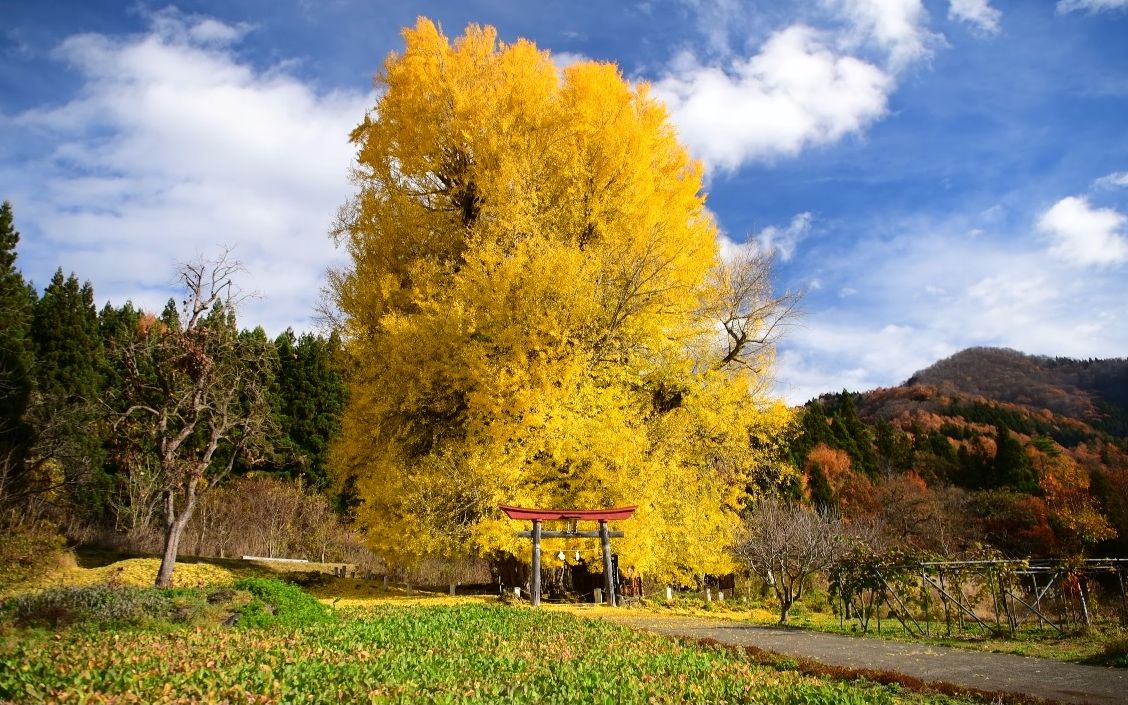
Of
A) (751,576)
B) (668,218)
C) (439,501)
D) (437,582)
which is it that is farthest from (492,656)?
(751,576)

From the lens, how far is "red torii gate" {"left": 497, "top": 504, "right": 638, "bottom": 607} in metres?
12.5

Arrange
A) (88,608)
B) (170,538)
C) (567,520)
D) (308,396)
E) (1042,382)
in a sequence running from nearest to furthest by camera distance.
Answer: (88,608)
(170,538)
(567,520)
(308,396)
(1042,382)

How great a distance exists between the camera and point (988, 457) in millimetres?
34562

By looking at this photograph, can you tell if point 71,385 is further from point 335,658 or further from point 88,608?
point 335,658

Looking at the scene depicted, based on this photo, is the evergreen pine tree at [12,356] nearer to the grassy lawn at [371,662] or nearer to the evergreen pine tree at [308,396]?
the evergreen pine tree at [308,396]

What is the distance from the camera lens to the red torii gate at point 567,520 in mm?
12477

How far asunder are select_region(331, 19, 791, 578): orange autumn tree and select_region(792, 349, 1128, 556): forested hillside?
267 inches

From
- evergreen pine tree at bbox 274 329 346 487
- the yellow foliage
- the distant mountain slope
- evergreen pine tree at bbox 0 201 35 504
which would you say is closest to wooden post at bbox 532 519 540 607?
the yellow foliage

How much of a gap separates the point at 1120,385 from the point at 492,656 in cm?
5439

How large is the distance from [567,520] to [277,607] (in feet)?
18.9

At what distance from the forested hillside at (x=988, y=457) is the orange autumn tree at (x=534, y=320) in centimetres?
677

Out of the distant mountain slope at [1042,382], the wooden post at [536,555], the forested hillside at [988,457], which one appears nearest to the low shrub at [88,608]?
the wooden post at [536,555]

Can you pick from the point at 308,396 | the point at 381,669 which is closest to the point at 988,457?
the point at 308,396

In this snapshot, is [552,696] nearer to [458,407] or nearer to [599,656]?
[599,656]
